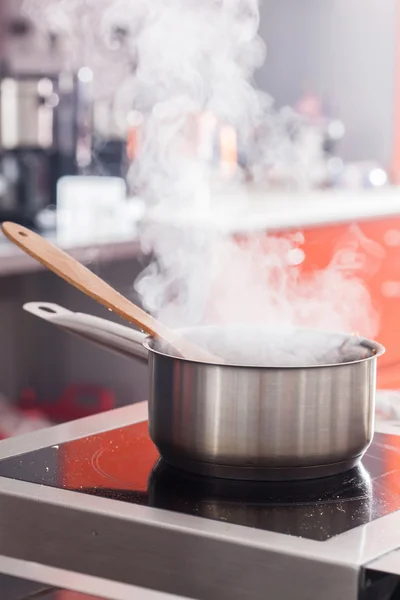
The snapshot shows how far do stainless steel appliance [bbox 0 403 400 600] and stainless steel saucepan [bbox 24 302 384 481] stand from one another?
23 mm

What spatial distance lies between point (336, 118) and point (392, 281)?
4.69 ft

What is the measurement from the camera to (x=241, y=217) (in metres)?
3.84

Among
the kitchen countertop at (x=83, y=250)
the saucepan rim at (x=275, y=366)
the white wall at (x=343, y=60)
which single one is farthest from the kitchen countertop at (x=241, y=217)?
the saucepan rim at (x=275, y=366)

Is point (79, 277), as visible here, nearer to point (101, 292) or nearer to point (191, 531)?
point (101, 292)

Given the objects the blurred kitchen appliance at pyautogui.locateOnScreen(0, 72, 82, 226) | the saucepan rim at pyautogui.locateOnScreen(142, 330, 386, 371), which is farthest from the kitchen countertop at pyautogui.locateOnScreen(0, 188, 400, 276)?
the saucepan rim at pyautogui.locateOnScreen(142, 330, 386, 371)

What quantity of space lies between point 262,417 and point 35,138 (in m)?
2.86

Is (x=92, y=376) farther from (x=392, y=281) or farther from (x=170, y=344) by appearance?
(x=170, y=344)

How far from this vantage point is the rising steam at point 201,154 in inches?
60.7

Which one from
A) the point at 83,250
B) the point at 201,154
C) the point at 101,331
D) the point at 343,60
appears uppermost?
the point at 343,60

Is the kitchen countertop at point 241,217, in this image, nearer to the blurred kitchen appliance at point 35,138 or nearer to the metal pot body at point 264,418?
the blurred kitchen appliance at point 35,138

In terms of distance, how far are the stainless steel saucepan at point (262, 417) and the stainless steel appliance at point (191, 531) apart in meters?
0.02

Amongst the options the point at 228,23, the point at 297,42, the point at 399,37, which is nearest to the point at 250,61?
the point at 297,42

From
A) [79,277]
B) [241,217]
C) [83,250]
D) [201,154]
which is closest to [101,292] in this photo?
[79,277]

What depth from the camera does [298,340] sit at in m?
1.12
